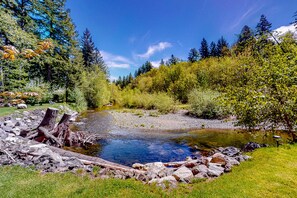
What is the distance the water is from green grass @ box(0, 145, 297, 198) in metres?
2.82

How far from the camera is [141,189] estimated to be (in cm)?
363

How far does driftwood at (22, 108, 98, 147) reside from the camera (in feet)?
25.2

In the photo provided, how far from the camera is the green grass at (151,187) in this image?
11.3 feet

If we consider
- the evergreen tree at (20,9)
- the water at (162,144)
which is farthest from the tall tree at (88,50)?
the water at (162,144)

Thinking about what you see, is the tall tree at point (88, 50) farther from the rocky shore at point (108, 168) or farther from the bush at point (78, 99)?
the rocky shore at point (108, 168)

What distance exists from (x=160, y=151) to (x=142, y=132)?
377cm

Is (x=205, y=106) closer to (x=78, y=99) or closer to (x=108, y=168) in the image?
(x=108, y=168)

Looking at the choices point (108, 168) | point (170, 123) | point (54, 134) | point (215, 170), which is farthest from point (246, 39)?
point (54, 134)

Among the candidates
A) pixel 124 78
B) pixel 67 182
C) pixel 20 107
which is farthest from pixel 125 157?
pixel 124 78

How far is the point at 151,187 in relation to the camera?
3.73 metres

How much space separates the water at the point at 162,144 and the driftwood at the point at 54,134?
0.98 m

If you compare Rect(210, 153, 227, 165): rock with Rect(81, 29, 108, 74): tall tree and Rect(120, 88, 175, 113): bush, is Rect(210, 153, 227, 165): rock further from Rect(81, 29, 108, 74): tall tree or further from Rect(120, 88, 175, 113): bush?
Rect(81, 29, 108, 74): tall tree

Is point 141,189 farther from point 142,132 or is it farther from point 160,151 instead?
point 142,132

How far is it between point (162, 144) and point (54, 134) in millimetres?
5252
